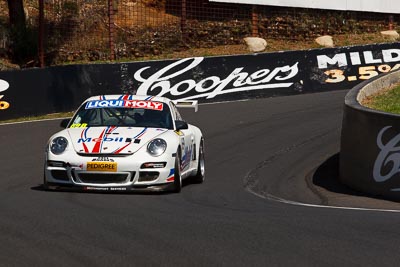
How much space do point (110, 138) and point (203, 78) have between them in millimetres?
12599

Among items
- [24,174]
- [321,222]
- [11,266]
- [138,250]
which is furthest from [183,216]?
[24,174]

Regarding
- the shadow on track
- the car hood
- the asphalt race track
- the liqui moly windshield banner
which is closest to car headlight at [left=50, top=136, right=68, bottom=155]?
the car hood

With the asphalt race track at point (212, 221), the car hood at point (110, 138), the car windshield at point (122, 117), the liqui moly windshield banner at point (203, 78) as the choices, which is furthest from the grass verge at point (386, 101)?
the liqui moly windshield banner at point (203, 78)

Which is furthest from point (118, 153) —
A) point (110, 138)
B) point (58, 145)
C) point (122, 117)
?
point (122, 117)

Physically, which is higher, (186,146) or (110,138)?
(110,138)

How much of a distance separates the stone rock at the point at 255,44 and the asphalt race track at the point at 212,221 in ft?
41.9

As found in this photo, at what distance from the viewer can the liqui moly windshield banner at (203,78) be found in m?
22.5

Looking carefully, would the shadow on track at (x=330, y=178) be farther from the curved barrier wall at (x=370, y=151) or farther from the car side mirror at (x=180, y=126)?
the car side mirror at (x=180, y=126)

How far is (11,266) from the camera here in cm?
684

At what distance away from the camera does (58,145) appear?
12.5m

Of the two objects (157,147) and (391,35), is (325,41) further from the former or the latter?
(157,147)

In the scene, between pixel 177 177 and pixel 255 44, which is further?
pixel 255 44

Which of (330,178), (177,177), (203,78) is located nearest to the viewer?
(177,177)

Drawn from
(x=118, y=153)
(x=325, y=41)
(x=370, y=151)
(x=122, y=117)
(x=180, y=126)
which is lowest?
(x=325, y=41)
